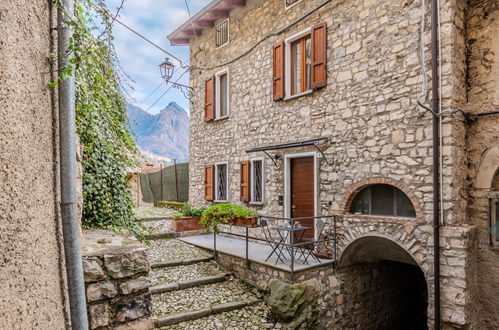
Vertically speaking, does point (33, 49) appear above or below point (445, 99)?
below

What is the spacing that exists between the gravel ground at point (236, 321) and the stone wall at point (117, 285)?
2.60 meters

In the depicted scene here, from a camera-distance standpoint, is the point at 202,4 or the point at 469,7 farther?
the point at 202,4

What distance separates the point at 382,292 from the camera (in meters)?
6.73

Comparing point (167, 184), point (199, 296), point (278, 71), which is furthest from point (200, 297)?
point (167, 184)

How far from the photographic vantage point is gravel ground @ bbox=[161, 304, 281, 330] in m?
4.74

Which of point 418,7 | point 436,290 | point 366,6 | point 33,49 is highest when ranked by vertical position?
point 366,6

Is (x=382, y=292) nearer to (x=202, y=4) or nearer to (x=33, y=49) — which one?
(x=33, y=49)

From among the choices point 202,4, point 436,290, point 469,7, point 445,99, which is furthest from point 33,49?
point 202,4

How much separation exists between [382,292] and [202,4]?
8510mm

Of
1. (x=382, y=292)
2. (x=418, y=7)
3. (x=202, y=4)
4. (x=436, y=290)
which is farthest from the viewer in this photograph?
(x=202, y=4)

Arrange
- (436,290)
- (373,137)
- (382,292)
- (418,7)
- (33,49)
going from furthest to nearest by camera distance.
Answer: (382,292)
(373,137)
(418,7)
(436,290)
(33,49)

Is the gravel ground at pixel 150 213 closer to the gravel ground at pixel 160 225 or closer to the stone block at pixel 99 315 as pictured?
the gravel ground at pixel 160 225

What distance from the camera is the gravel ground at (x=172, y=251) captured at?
22.1 feet

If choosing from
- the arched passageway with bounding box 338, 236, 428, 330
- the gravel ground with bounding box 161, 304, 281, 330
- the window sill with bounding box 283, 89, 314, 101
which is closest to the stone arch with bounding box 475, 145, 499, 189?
the arched passageway with bounding box 338, 236, 428, 330
